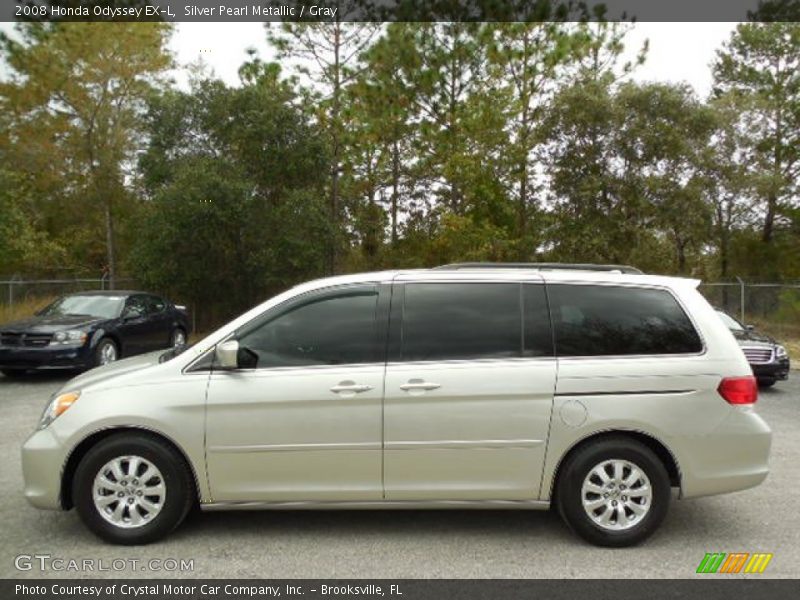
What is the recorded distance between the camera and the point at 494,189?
22938 millimetres

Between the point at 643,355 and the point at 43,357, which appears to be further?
the point at 43,357

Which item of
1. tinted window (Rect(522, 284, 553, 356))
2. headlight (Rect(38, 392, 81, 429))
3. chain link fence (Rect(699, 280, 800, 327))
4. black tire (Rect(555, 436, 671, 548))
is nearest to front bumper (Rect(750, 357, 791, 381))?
black tire (Rect(555, 436, 671, 548))

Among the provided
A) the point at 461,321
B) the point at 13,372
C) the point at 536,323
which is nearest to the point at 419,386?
the point at 461,321

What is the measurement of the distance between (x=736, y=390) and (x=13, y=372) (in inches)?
440

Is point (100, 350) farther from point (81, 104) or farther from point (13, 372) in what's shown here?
point (81, 104)

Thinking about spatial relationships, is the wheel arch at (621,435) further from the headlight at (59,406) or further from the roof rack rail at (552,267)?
the headlight at (59,406)

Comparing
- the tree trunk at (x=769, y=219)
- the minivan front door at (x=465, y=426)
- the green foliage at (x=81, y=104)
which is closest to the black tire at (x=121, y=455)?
the minivan front door at (x=465, y=426)

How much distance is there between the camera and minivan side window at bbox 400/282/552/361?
175 inches

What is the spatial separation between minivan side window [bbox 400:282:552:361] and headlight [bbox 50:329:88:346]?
8.17 meters

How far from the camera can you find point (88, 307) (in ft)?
40.4

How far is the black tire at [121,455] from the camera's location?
4.29 m

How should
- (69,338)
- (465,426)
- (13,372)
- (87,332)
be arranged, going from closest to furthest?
(465,426)
(69,338)
(87,332)
(13,372)

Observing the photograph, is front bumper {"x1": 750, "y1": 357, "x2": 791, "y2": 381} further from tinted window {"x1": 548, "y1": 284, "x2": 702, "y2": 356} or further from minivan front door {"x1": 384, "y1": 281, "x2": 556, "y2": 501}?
minivan front door {"x1": 384, "y1": 281, "x2": 556, "y2": 501}
